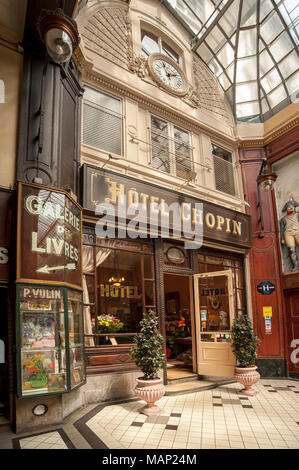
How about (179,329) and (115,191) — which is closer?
(115,191)

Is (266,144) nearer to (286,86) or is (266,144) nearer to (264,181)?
(286,86)

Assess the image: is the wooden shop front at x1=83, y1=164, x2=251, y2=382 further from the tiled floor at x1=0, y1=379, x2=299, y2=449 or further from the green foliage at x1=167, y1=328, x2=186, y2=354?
the tiled floor at x1=0, y1=379, x2=299, y2=449

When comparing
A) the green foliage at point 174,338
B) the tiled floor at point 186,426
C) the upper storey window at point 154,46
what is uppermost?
the upper storey window at point 154,46

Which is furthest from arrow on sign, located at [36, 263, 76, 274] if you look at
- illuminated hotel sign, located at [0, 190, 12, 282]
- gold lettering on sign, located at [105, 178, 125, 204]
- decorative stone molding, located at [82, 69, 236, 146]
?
decorative stone molding, located at [82, 69, 236, 146]

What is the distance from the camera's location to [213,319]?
7992 mm

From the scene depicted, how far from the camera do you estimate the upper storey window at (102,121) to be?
7.31 m

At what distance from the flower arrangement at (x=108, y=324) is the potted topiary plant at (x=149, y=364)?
3.37 ft

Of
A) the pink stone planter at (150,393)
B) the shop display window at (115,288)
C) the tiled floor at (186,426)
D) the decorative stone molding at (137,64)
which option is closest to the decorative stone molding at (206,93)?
the decorative stone molding at (137,64)

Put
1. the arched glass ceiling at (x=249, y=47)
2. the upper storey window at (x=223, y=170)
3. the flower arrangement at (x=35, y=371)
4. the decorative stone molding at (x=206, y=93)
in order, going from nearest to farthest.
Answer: the flower arrangement at (x=35, y=371)
the arched glass ceiling at (x=249, y=47)
the upper storey window at (x=223, y=170)
the decorative stone molding at (x=206, y=93)

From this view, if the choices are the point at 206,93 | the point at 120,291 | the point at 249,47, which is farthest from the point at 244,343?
the point at 249,47

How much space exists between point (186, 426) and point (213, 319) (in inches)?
137

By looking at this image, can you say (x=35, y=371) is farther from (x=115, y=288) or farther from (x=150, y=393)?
(x=115, y=288)

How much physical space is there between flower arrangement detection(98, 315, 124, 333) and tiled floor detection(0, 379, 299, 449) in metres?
1.37

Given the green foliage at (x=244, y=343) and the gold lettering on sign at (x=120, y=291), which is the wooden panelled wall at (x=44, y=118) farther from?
the green foliage at (x=244, y=343)
